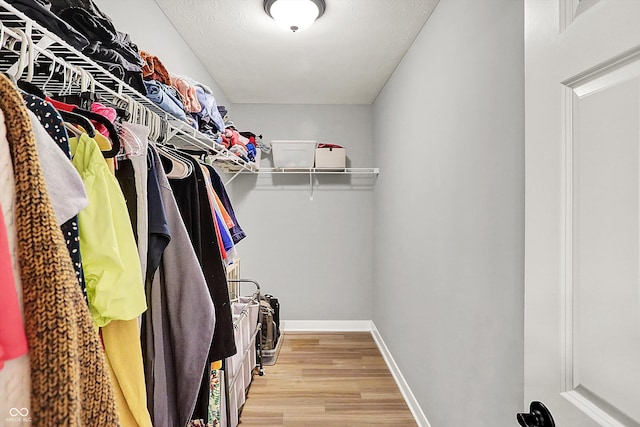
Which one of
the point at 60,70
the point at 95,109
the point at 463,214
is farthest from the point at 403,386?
the point at 60,70

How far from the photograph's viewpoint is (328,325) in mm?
4328

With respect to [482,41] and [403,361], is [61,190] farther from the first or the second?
[403,361]

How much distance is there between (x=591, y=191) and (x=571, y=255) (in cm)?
13

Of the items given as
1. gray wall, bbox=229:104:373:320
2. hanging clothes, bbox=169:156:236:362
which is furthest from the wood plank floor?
hanging clothes, bbox=169:156:236:362

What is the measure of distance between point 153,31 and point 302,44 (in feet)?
3.22

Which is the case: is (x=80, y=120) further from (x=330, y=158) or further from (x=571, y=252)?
(x=330, y=158)

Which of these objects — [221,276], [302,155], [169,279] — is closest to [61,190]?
[169,279]

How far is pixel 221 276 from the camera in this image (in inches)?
56.5

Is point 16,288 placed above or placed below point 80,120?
below

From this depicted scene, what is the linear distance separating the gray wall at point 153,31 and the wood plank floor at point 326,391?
2221 mm

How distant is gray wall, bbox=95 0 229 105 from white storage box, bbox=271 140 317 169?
1.09 meters

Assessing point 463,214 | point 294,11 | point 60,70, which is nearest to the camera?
point 60,70

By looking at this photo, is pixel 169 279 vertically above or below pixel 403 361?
above

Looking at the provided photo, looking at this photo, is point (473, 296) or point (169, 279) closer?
point (169, 279)
